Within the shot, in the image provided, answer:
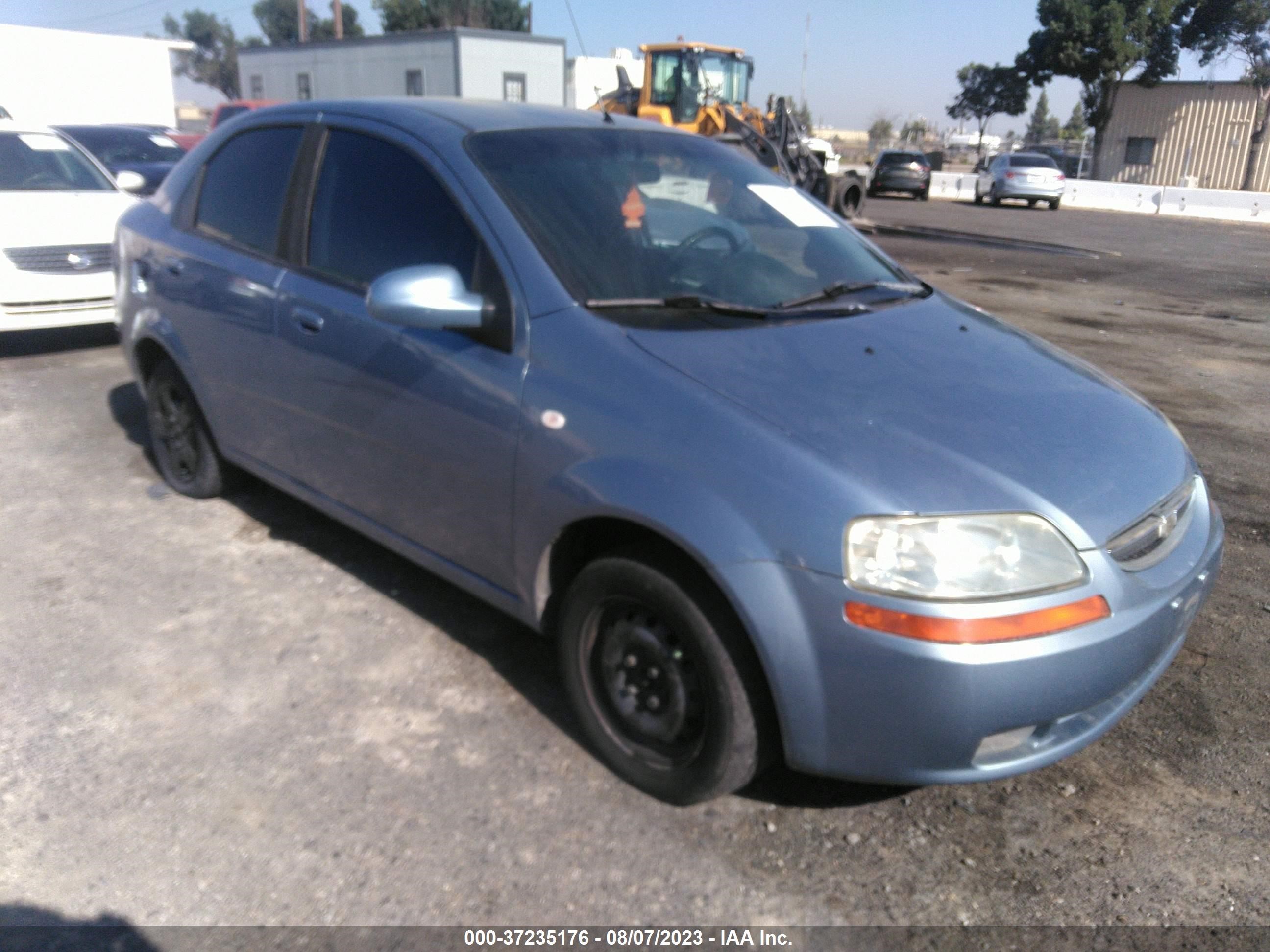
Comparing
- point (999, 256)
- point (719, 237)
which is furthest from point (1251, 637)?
point (999, 256)

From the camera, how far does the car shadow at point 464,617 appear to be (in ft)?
9.53

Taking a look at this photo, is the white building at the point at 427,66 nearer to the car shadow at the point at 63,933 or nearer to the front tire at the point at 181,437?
the front tire at the point at 181,437

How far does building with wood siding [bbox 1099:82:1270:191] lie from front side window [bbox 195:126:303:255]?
4215 centimetres

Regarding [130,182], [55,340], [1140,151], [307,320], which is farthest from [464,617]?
[1140,151]

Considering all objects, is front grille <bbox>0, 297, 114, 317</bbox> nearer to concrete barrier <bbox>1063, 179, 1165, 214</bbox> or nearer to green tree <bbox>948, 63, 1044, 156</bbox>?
concrete barrier <bbox>1063, 179, 1165, 214</bbox>

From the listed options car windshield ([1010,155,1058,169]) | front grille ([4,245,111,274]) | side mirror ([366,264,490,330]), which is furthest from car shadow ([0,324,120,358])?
car windshield ([1010,155,1058,169])

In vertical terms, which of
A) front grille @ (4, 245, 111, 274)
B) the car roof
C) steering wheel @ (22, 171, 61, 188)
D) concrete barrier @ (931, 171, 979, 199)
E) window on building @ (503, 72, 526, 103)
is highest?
window on building @ (503, 72, 526, 103)

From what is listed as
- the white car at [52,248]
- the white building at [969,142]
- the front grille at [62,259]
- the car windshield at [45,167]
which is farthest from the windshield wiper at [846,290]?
the white building at [969,142]

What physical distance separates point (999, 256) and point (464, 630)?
552 inches

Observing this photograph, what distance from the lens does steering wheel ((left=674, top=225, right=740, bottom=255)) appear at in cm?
334

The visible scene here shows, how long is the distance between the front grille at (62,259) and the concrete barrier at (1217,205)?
26.9m

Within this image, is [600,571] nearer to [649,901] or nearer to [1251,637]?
[649,901]

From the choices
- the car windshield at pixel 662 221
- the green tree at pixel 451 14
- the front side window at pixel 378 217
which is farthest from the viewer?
the green tree at pixel 451 14

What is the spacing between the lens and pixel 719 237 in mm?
3480
